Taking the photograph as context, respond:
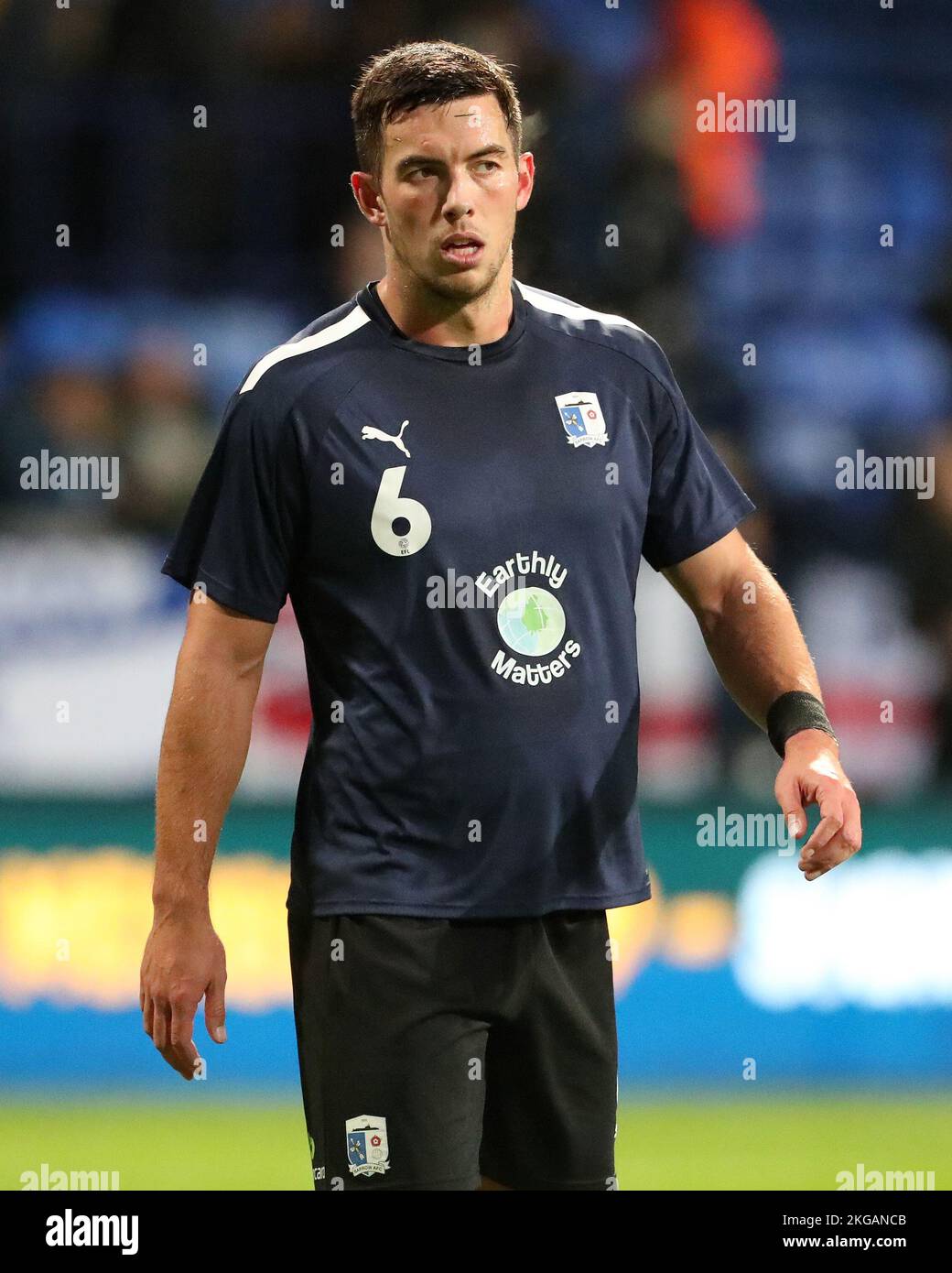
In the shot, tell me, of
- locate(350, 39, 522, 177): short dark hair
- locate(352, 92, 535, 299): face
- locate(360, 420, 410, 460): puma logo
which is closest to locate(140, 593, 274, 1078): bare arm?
locate(360, 420, 410, 460): puma logo

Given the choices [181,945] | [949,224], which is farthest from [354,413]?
[949,224]

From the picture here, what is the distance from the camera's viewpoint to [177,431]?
629 centimetres

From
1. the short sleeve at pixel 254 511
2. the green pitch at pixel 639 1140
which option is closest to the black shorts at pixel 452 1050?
the short sleeve at pixel 254 511

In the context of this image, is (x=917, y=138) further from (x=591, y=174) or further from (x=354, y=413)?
(x=354, y=413)

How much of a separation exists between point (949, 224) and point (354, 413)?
514cm

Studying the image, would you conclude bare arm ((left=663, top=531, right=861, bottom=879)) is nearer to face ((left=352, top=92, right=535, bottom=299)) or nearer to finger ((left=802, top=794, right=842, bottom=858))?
finger ((left=802, top=794, right=842, bottom=858))

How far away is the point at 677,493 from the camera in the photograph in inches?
116

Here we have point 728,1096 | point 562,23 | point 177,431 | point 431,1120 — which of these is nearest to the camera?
point 431,1120

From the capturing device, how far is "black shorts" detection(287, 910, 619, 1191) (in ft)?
8.91

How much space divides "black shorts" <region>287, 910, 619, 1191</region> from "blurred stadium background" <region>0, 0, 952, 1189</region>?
78.0 inches

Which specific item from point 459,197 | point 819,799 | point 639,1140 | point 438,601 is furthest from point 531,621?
point 639,1140

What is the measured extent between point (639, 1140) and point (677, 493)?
2526mm

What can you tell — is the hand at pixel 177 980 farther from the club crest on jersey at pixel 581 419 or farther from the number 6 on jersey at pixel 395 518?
the club crest on jersey at pixel 581 419

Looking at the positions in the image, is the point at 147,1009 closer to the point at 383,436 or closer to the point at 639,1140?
the point at 383,436
